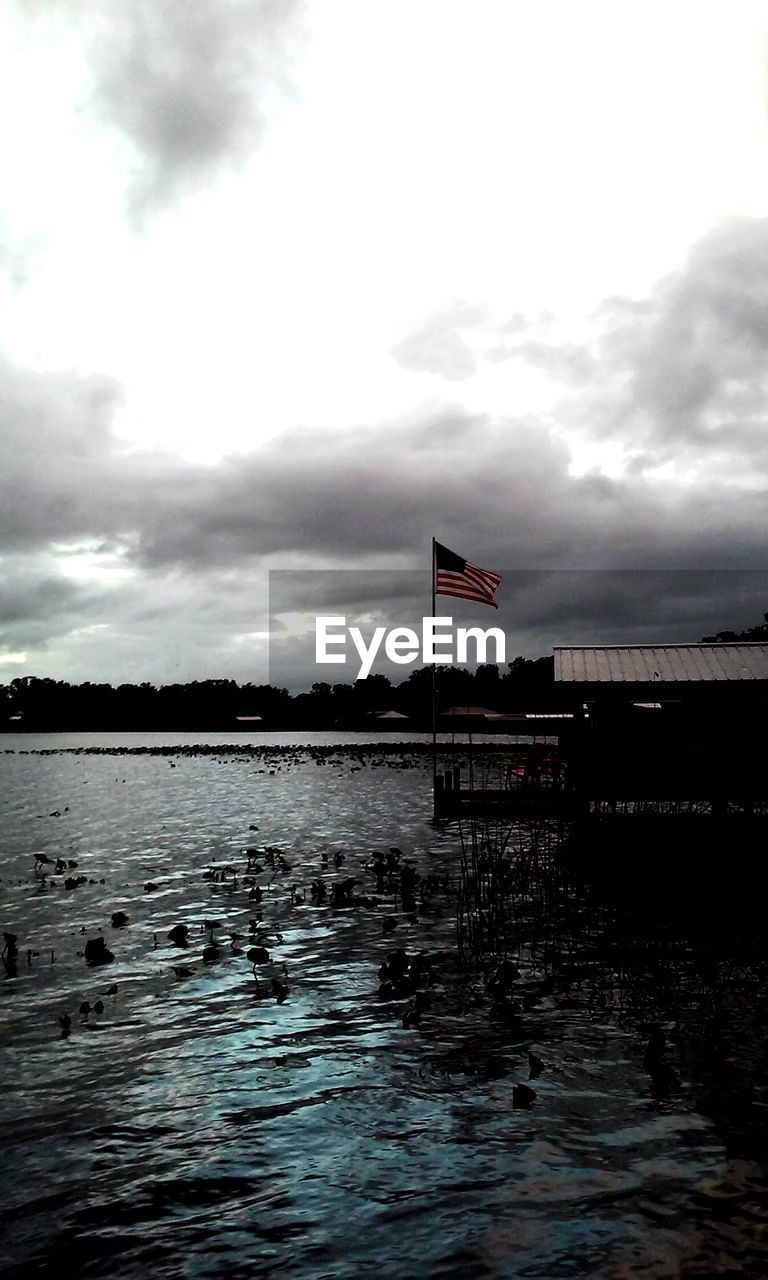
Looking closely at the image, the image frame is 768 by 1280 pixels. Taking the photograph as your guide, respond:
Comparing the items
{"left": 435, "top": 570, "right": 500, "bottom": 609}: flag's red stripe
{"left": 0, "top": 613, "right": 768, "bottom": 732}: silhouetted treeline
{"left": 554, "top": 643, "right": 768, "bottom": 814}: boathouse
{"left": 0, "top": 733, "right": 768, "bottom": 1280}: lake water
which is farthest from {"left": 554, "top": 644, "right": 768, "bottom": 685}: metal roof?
{"left": 0, "top": 613, "right": 768, "bottom": 732}: silhouetted treeline

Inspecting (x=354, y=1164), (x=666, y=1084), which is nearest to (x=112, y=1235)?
(x=354, y=1164)

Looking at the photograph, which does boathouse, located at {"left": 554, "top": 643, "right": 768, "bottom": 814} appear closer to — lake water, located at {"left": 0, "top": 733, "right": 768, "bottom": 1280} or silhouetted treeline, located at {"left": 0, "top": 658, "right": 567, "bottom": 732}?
lake water, located at {"left": 0, "top": 733, "right": 768, "bottom": 1280}

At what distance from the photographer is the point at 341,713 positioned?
180 m

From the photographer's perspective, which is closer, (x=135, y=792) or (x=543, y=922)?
Answer: (x=543, y=922)

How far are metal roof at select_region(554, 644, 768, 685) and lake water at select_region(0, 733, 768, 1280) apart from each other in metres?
8.10

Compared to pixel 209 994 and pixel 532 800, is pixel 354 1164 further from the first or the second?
pixel 532 800

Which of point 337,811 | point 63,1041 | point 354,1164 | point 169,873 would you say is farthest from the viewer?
point 337,811

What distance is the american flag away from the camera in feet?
86.8

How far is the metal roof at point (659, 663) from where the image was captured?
22.5m

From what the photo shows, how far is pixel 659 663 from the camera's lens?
23641mm

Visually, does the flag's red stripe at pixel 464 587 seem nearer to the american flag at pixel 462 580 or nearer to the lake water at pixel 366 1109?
the american flag at pixel 462 580

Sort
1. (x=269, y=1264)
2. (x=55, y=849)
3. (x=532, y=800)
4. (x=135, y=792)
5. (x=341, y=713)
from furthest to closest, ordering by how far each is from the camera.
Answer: (x=341, y=713)
(x=135, y=792)
(x=532, y=800)
(x=55, y=849)
(x=269, y=1264)

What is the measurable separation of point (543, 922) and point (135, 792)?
31.3m

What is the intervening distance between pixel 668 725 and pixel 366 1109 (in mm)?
17111
